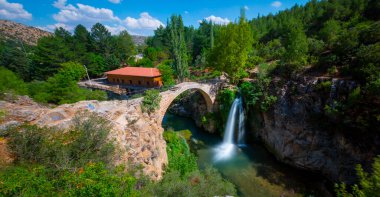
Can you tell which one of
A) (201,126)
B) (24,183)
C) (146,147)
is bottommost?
(201,126)

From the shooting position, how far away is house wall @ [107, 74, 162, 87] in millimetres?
29758

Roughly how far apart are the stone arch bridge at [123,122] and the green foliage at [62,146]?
4.38 ft

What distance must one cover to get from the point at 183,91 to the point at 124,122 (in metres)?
8.07

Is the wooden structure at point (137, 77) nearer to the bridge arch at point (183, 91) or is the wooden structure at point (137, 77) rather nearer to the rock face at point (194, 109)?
the rock face at point (194, 109)

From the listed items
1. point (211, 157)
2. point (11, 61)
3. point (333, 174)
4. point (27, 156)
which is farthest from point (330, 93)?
point (11, 61)

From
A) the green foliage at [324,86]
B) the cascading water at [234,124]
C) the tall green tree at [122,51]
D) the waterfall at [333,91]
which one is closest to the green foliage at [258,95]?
the cascading water at [234,124]

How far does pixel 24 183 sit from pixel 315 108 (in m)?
17.1

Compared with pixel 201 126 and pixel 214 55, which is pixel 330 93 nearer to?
pixel 214 55

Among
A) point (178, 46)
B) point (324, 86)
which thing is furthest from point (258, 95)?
point (178, 46)

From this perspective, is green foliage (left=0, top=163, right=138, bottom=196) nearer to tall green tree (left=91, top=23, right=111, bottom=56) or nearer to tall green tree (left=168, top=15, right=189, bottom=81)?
tall green tree (left=168, top=15, right=189, bottom=81)

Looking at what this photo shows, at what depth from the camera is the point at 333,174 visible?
12.6 metres

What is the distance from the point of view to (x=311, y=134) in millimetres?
13539

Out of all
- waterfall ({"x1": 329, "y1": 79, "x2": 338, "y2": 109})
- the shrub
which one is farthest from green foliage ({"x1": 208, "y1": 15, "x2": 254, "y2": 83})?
waterfall ({"x1": 329, "y1": 79, "x2": 338, "y2": 109})

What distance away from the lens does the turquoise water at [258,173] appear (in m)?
12.6
